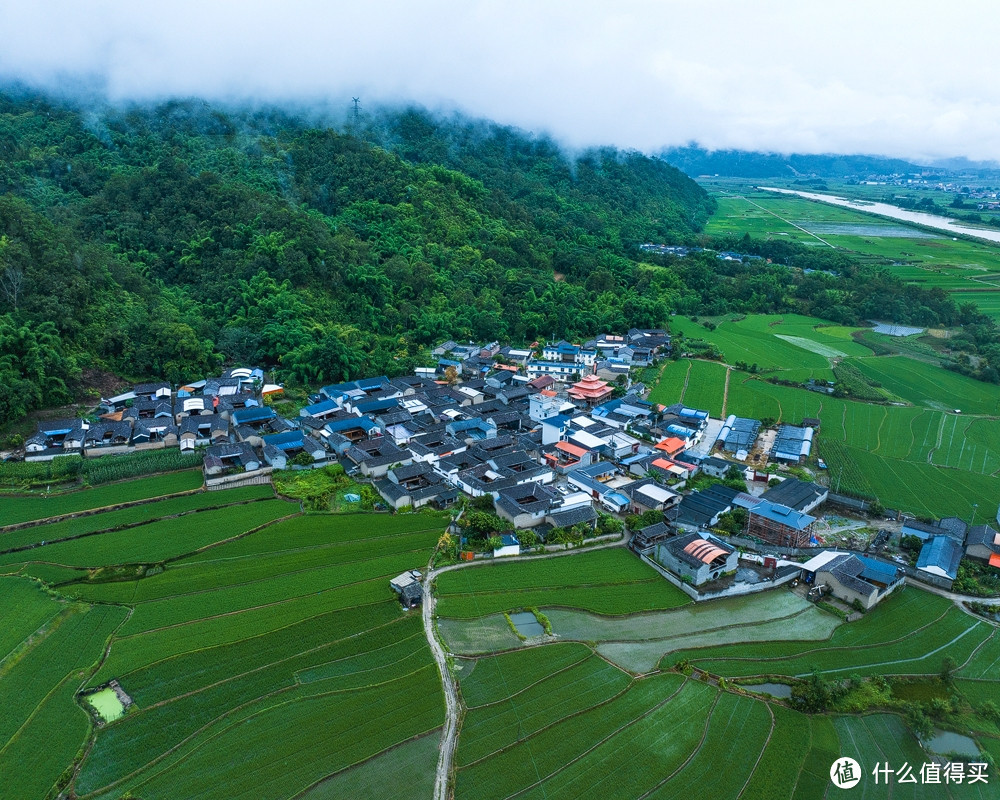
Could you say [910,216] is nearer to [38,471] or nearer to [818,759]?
[818,759]

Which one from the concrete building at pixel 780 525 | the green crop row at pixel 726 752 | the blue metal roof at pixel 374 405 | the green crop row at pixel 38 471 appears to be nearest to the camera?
the green crop row at pixel 726 752

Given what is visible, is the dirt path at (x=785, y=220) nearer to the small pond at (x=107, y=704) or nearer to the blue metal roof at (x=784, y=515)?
the blue metal roof at (x=784, y=515)

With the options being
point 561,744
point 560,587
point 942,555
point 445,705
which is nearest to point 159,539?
point 445,705

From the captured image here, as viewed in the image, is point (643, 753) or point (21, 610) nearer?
A: point (643, 753)

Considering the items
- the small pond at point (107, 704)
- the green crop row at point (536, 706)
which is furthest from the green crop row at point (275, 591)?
the green crop row at point (536, 706)

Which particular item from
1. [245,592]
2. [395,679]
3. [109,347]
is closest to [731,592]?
[395,679]

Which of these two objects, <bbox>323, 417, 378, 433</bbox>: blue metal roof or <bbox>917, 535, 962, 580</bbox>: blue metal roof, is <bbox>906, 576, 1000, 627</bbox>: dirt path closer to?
<bbox>917, 535, 962, 580</bbox>: blue metal roof
